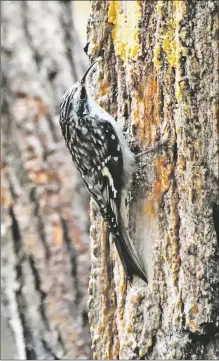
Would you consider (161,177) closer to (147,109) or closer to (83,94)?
(147,109)

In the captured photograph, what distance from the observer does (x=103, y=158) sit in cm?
192

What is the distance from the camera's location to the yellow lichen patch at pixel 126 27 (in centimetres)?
179

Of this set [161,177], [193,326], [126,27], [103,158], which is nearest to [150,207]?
[161,177]

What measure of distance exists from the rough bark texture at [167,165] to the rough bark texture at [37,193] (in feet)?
1.66

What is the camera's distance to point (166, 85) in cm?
171

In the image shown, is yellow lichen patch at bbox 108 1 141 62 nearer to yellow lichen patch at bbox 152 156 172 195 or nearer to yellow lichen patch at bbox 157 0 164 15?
yellow lichen patch at bbox 157 0 164 15

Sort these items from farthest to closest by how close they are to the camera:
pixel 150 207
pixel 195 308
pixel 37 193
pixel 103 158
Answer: pixel 37 193 → pixel 103 158 → pixel 150 207 → pixel 195 308

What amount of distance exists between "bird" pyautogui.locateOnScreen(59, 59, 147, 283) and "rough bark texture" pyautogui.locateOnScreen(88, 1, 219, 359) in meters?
0.03

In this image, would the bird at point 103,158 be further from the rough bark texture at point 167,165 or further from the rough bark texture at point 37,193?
the rough bark texture at point 37,193

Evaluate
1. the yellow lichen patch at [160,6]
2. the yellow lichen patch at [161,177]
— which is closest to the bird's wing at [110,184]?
the yellow lichen patch at [161,177]

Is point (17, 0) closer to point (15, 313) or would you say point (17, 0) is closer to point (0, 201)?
point (0, 201)

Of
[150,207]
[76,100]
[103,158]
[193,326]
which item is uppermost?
[76,100]

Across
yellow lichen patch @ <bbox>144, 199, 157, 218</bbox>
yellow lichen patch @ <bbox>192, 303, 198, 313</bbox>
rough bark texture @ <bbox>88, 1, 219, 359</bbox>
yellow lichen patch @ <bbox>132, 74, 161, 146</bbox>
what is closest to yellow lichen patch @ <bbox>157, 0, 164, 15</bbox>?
rough bark texture @ <bbox>88, 1, 219, 359</bbox>

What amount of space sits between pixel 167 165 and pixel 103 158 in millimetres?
236
